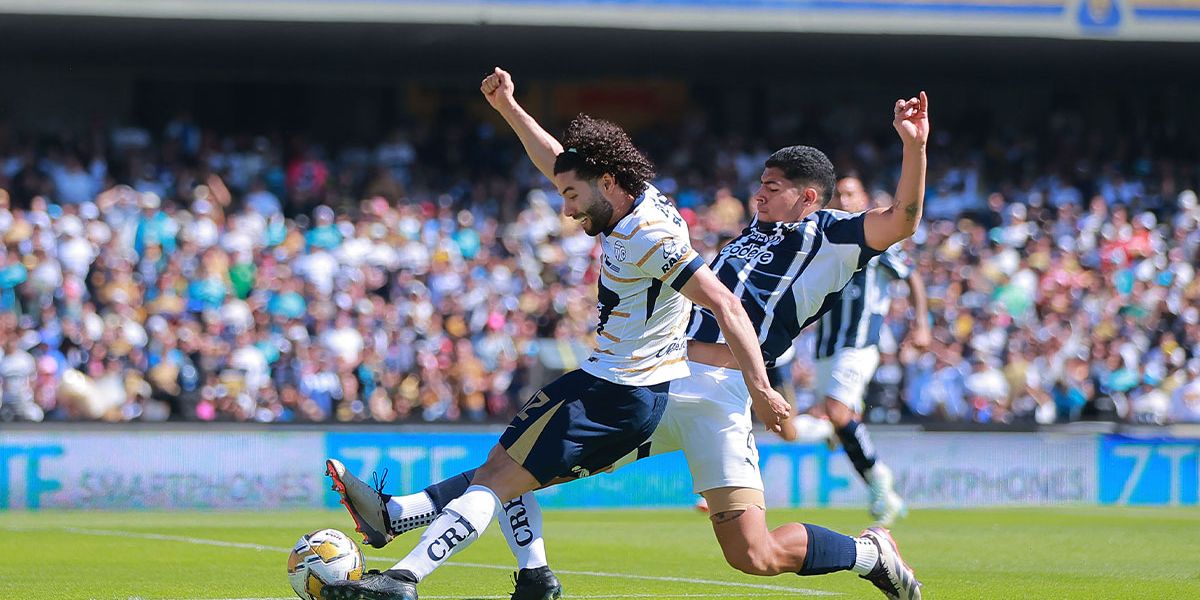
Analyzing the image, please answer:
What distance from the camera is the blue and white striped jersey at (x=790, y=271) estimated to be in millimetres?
7793

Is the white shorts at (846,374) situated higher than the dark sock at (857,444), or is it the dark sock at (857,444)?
the white shorts at (846,374)

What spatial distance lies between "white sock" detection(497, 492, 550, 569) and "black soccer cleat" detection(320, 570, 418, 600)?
121cm

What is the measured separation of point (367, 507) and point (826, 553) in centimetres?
199

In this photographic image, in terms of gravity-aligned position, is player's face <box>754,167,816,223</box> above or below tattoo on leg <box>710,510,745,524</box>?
above

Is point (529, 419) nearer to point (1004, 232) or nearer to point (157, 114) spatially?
point (1004, 232)

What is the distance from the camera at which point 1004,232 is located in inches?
995

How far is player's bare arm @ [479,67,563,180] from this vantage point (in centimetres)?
783

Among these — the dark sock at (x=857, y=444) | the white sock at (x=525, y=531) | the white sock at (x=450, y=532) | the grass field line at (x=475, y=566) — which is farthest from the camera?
the dark sock at (x=857, y=444)

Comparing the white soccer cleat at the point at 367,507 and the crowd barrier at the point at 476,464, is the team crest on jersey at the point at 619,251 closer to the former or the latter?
the white soccer cleat at the point at 367,507

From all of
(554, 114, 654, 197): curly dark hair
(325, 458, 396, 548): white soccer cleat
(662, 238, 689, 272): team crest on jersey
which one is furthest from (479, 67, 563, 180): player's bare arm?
(325, 458, 396, 548): white soccer cleat

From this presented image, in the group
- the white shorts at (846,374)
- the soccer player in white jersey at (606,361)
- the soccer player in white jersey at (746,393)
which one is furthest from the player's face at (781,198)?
the white shorts at (846,374)

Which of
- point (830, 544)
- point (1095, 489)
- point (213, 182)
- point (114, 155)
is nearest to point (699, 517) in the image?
point (1095, 489)

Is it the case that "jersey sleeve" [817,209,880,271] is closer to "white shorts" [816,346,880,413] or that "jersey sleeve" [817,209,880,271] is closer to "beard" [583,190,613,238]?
"beard" [583,190,613,238]

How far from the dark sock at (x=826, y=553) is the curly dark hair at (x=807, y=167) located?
1635mm
